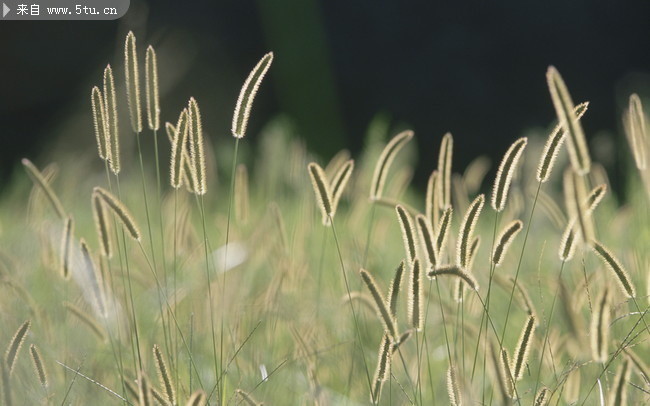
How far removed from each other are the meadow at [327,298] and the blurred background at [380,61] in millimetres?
4824

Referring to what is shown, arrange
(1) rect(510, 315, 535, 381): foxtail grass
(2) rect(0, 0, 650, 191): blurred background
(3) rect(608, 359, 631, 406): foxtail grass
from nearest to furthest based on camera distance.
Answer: (3) rect(608, 359, 631, 406): foxtail grass < (1) rect(510, 315, 535, 381): foxtail grass < (2) rect(0, 0, 650, 191): blurred background

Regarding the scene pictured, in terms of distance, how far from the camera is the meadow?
0.70m

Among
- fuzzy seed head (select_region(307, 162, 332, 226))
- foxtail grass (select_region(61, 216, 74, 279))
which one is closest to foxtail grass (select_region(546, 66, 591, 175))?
fuzzy seed head (select_region(307, 162, 332, 226))

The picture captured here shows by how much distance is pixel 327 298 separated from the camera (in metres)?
1.43

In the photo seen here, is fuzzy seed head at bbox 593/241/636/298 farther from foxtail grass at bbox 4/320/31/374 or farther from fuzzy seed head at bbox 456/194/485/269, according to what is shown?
foxtail grass at bbox 4/320/31/374

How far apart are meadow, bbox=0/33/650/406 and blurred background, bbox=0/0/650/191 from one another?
482 cm

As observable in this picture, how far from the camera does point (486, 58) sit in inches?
291

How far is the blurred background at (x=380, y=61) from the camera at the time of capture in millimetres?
6789

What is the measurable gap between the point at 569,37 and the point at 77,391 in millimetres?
7072

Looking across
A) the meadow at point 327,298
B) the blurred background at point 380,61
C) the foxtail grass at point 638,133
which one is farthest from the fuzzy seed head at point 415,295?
the blurred background at point 380,61

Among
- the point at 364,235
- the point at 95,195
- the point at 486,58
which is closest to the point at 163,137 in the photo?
the point at 486,58

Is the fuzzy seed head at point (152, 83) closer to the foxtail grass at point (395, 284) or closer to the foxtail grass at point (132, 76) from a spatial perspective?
the foxtail grass at point (132, 76)

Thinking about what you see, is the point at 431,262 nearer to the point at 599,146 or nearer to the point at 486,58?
the point at 599,146

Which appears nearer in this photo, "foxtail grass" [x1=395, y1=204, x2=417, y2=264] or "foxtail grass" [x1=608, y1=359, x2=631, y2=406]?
"foxtail grass" [x1=608, y1=359, x2=631, y2=406]
